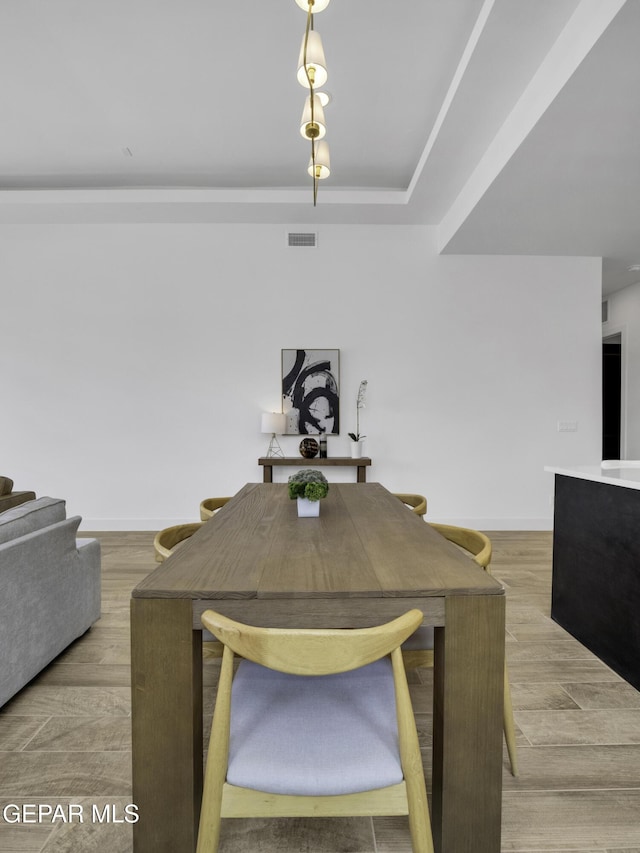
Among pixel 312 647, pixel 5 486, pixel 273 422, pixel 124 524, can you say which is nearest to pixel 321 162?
pixel 312 647

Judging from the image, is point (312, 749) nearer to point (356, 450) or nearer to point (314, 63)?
point (314, 63)

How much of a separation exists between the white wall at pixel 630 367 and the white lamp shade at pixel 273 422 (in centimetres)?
453

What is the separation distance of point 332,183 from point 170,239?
1.75m

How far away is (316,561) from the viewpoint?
132 centimetres

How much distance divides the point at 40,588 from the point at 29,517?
1.08ft

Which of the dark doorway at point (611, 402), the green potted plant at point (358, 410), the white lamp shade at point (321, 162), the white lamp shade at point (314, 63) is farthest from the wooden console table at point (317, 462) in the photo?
the dark doorway at point (611, 402)

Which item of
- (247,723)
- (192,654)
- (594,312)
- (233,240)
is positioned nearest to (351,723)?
(247,723)

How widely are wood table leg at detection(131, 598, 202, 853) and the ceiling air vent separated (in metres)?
4.45

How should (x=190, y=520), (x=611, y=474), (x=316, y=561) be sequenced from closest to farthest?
(x=316, y=561)
(x=611, y=474)
(x=190, y=520)

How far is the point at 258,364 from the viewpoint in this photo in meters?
4.92

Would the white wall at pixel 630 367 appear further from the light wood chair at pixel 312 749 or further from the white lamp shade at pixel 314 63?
the light wood chair at pixel 312 749

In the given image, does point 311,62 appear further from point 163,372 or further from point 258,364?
point 163,372

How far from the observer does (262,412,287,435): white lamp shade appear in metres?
4.55

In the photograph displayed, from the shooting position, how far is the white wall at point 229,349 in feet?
16.1
